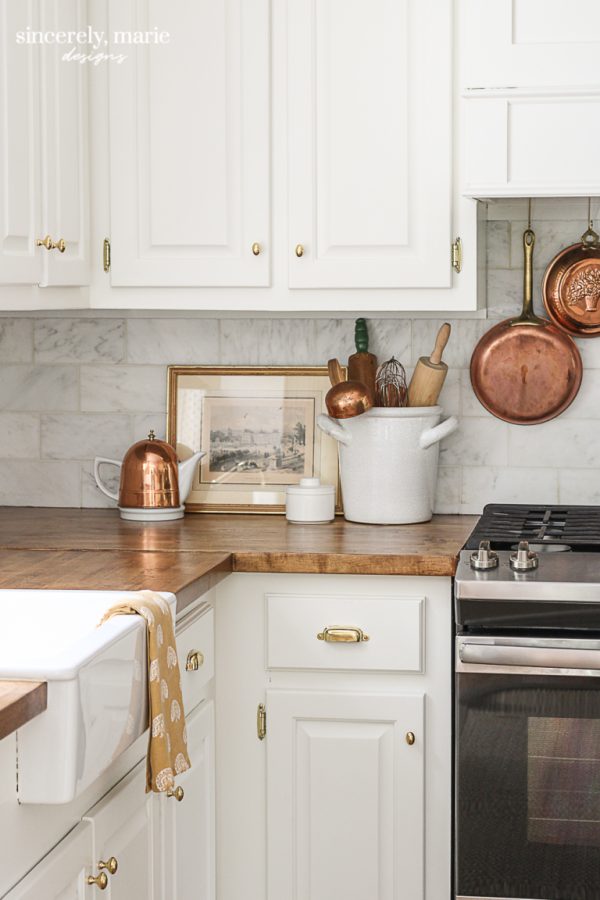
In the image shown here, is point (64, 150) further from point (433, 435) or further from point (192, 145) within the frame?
point (433, 435)

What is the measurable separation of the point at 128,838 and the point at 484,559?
2.54ft

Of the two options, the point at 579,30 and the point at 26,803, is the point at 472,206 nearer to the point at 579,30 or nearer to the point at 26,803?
the point at 579,30

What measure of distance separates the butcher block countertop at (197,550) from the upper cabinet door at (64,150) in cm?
53

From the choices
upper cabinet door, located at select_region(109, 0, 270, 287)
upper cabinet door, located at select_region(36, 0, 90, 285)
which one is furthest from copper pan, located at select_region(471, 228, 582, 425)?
upper cabinet door, located at select_region(36, 0, 90, 285)

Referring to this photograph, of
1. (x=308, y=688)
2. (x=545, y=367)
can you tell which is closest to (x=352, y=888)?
(x=308, y=688)

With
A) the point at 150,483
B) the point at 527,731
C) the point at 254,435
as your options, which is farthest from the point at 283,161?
the point at 527,731

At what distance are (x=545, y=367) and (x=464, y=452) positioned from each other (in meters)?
0.27

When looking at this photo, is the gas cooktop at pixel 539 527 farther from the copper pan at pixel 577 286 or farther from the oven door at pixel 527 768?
the copper pan at pixel 577 286

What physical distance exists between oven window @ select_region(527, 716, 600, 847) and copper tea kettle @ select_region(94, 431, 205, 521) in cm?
103

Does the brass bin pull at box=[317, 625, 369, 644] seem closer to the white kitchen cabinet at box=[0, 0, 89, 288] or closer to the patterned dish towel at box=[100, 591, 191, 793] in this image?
the patterned dish towel at box=[100, 591, 191, 793]

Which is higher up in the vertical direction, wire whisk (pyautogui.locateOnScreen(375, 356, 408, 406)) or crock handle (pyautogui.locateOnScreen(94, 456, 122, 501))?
wire whisk (pyautogui.locateOnScreen(375, 356, 408, 406))

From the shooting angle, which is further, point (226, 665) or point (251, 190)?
point (251, 190)

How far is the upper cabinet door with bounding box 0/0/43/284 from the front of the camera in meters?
2.15

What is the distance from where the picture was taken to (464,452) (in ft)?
9.35
